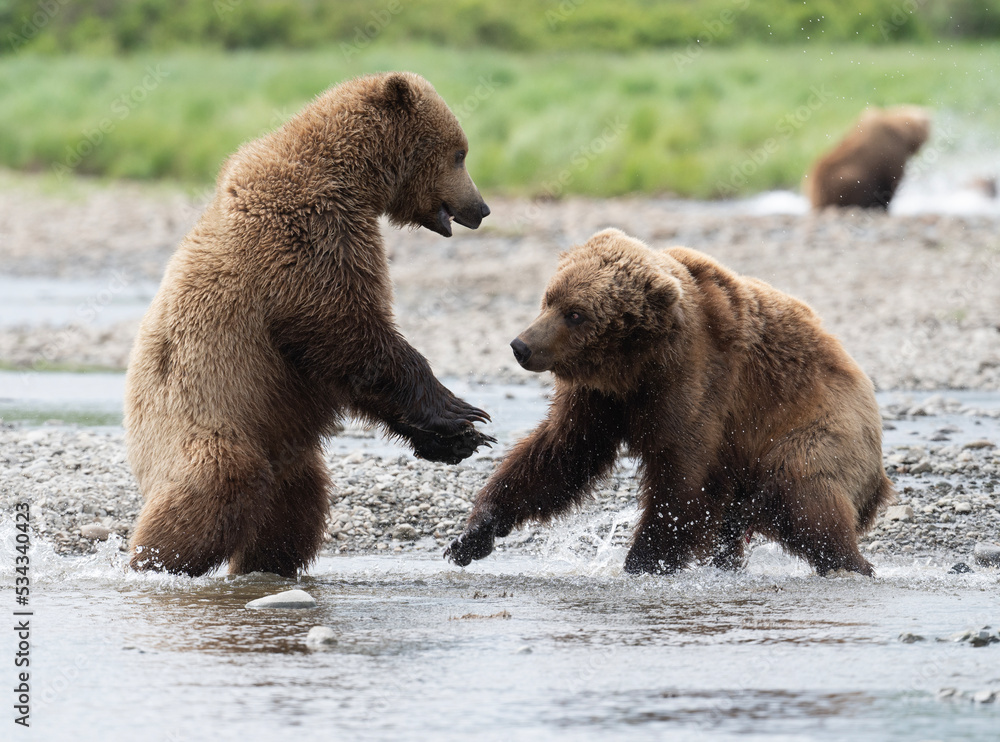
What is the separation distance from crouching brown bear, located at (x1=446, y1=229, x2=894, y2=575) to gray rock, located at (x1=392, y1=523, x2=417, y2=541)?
0.67 m

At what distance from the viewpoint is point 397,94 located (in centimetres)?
538

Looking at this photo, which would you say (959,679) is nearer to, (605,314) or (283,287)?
(605,314)

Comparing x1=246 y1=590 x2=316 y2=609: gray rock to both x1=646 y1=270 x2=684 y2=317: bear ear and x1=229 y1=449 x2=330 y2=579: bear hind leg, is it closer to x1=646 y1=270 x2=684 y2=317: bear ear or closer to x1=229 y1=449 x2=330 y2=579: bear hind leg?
x1=229 y1=449 x2=330 y2=579: bear hind leg

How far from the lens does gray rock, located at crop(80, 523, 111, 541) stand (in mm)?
5988

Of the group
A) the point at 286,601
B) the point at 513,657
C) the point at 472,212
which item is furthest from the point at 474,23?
the point at 513,657

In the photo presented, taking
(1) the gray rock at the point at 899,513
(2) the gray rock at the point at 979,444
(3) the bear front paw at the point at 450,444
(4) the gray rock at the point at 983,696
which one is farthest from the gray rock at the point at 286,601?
(2) the gray rock at the point at 979,444

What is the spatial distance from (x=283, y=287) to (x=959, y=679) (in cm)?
263

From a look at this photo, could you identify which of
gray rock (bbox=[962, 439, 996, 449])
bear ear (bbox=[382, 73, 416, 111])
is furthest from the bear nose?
gray rock (bbox=[962, 439, 996, 449])

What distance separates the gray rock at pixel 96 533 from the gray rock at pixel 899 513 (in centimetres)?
346

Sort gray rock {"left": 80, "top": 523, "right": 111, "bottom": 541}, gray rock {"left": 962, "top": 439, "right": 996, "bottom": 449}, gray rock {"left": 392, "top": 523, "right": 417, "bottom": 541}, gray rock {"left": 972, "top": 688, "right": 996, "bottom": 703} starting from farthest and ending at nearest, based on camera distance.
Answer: gray rock {"left": 962, "top": 439, "right": 996, "bottom": 449}
gray rock {"left": 392, "top": 523, "right": 417, "bottom": 541}
gray rock {"left": 80, "top": 523, "right": 111, "bottom": 541}
gray rock {"left": 972, "top": 688, "right": 996, "bottom": 703}

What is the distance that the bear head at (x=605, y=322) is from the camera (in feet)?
17.1

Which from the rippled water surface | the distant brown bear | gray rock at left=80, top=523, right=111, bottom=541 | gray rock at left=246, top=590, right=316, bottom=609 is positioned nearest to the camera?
the rippled water surface

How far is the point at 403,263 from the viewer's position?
16016mm

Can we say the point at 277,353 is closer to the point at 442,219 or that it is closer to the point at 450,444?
the point at 450,444
